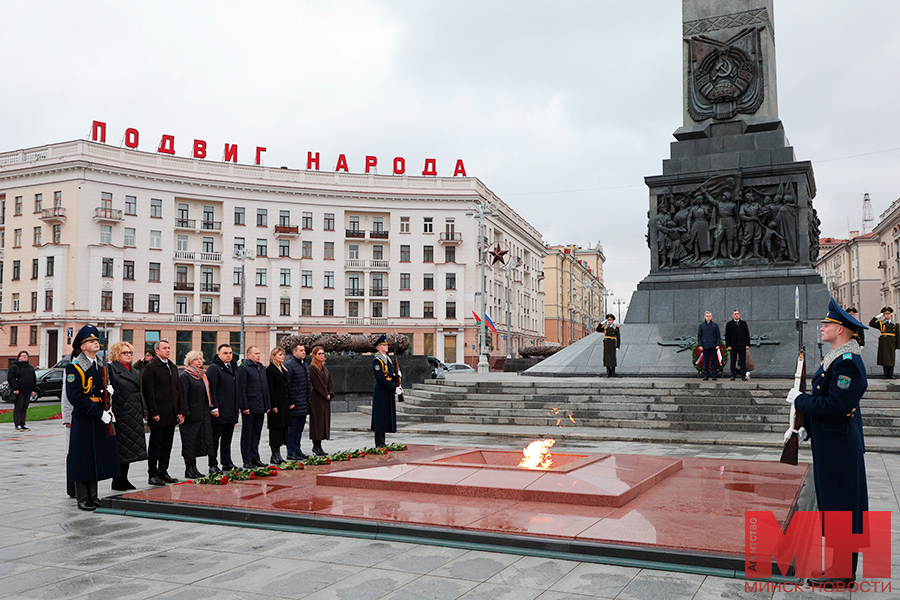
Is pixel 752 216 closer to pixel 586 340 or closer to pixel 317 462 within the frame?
pixel 586 340

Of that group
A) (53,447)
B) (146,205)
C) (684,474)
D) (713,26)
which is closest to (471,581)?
(684,474)

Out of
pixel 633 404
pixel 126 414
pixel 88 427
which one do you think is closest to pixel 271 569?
pixel 88 427

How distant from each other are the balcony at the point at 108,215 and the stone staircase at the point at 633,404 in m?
42.4

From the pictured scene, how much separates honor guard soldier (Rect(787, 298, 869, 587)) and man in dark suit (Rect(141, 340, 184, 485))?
6867 millimetres

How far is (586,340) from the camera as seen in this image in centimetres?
2098

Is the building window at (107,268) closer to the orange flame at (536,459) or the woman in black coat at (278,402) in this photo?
the woman in black coat at (278,402)

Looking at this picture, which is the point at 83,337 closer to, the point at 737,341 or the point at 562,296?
the point at 737,341

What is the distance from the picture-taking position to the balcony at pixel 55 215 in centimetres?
5081

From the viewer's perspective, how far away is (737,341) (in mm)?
15453

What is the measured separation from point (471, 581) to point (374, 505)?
229 cm

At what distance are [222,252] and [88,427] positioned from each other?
51705 millimetres

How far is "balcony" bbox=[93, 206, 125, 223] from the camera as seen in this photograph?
51.4 m

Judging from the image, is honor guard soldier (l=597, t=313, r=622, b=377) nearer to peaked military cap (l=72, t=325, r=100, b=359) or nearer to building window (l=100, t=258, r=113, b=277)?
peaked military cap (l=72, t=325, r=100, b=359)

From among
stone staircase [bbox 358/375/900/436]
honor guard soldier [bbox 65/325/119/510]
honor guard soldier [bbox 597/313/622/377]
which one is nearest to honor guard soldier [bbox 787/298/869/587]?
honor guard soldier [bbox 65/325/119/510]
